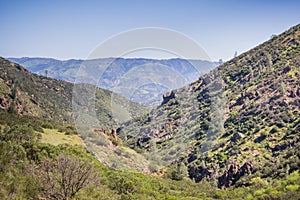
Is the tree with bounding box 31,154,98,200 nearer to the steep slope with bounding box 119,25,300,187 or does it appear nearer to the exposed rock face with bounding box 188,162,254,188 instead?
the steep slope with bounding box 119,25,300,187

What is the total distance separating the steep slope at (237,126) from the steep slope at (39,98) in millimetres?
9610

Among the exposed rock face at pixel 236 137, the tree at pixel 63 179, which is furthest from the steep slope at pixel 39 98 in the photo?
the tree at pixel 63 179

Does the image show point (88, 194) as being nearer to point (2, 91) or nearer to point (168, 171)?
point (168, 171)

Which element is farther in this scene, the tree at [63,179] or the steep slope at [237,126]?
the steep slope at [237,126]

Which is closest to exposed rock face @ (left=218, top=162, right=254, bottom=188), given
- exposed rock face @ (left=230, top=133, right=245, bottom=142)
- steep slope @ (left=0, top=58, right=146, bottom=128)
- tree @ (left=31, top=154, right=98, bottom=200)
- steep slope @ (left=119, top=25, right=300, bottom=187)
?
steep slope @ (left=119, top=25, right=300, bottom=187)

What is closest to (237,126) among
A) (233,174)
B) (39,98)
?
(233,174)

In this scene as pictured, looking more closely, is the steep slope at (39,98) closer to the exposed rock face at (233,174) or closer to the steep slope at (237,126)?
the steep slope at (237,126)

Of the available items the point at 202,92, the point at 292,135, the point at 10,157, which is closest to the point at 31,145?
the point at 10,157

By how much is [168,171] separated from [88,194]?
27.8 m

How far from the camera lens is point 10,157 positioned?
29719mm

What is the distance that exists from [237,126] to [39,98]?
64902mm

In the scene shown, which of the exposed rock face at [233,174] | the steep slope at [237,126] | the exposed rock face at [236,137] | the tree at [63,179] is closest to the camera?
the tree at [63,179]

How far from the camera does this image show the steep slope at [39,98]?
3324 inches

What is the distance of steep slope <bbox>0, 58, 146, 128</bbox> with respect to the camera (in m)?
84.4
